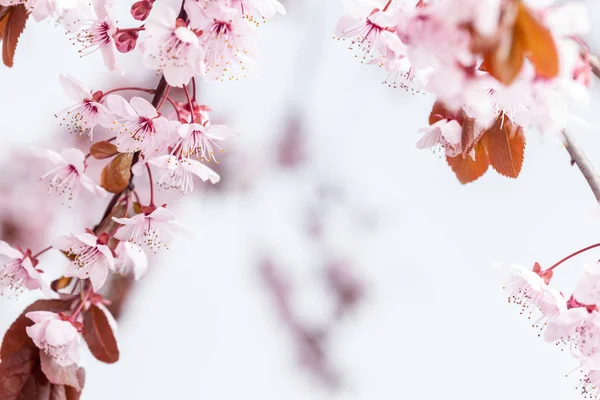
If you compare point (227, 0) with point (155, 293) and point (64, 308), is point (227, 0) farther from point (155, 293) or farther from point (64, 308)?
point (155, 293)

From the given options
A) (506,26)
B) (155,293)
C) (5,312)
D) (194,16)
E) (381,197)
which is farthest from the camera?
(381,197)

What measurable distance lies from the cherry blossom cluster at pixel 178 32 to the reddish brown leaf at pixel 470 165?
0.97 ft

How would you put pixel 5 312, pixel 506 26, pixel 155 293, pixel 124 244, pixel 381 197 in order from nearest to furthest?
pixel 506 26
pixel 124 244
pixel 5 312
pixel 155 293
pixel 381 197

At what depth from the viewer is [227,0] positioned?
0.62 m

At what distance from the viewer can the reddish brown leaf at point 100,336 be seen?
82 cm

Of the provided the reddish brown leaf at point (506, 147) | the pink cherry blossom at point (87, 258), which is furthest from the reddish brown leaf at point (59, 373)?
the reddish brown leaf at point (506, 147)

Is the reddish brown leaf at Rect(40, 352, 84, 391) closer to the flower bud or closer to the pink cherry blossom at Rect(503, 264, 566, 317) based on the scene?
the flower bud

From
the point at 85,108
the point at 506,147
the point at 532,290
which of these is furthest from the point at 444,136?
the point at 85,108

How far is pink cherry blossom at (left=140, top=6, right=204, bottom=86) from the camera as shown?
1.99 ft

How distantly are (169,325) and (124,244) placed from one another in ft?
6.76

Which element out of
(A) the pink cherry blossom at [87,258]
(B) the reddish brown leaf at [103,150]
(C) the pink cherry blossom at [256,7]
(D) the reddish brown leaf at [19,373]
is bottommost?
(D) the reddish brown leaf at [19,373]

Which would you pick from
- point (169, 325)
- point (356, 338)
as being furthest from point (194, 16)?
point (356, 338)

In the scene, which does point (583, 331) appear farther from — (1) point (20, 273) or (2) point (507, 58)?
(1) point (20, 273)

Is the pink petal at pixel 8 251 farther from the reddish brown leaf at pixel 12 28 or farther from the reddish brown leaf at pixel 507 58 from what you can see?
the reddish brown leaf at pixel 507 58
